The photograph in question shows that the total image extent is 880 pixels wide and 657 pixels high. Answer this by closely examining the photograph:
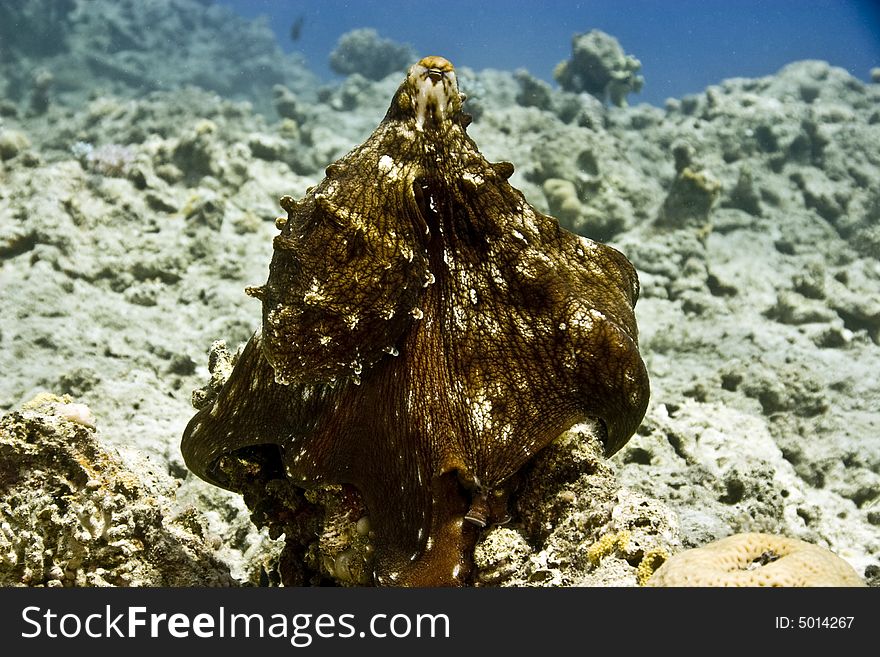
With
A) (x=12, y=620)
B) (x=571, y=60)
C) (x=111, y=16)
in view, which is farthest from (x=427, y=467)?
(x=111, y=16)

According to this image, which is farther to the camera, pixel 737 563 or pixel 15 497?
pixel 15 497

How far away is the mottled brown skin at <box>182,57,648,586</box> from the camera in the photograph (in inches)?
86.3

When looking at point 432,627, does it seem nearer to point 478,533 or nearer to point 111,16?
point 478,533

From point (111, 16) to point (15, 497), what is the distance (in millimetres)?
26502

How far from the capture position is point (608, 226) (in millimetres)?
8414

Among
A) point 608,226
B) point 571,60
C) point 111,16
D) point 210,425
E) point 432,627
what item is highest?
point 111,16

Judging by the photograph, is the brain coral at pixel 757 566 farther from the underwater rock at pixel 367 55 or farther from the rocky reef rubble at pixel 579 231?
the underwater rock at pixel 367 55

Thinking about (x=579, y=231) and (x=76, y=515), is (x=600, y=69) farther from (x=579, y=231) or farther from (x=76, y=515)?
(x=76, y=515)

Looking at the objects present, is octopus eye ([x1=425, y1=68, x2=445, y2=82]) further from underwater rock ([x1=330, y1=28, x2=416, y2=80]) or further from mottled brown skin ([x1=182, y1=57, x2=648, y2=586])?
underwater rock ([x1=330, y1=28, x2=416, y2=80])

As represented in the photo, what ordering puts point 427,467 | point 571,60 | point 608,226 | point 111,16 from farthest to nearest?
point 111,16, point 571,60, point 608,226, point 427,467

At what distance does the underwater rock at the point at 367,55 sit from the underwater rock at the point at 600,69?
829 cm

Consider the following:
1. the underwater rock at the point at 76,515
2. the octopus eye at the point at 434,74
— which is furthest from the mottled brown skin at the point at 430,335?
the underwater rock at the point at 76,515

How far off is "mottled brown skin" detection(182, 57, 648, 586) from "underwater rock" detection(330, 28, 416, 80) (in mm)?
20827

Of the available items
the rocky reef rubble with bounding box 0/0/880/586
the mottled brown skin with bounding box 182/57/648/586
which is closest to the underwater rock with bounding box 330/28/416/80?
the rocky reef rubble with bounding box 0/0/880/586
